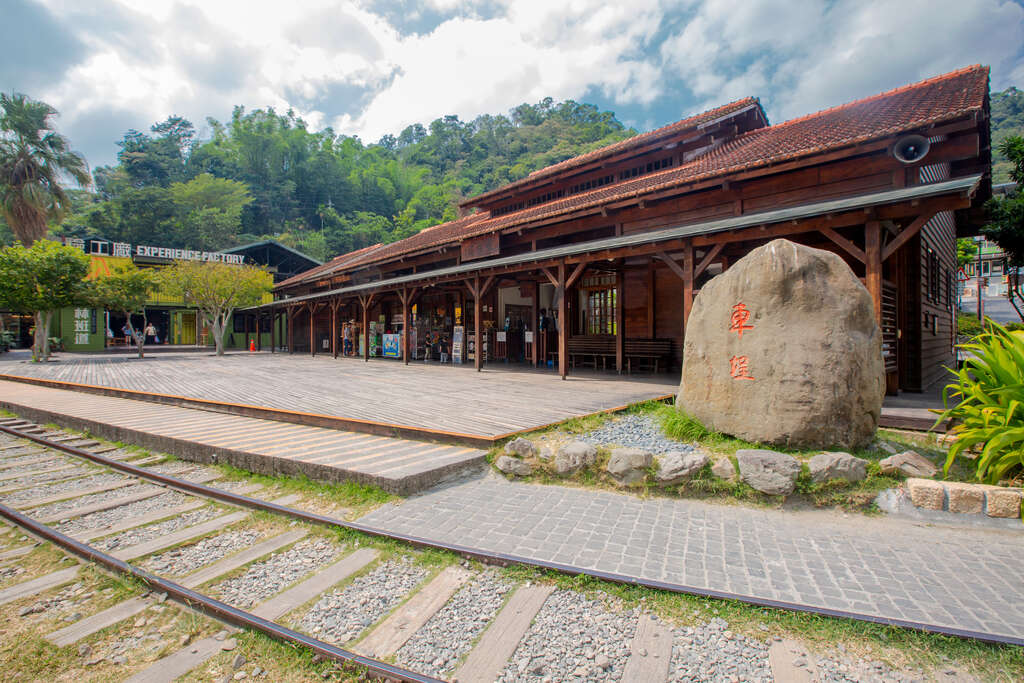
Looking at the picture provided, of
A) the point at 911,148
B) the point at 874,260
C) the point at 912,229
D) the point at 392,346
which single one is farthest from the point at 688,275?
the point at 392,346

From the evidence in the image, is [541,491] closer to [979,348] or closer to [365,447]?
[365,447]

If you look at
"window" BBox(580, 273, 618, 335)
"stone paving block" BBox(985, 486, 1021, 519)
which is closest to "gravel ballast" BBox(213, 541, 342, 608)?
"stone paving block" BBox(985, 486, 1021, 519)

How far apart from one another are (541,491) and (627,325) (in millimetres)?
8939

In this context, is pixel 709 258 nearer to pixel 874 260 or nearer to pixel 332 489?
pixel 874 260

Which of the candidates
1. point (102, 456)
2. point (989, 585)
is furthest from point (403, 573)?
point (102, 456)

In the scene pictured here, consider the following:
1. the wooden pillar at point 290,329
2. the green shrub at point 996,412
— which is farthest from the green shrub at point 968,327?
the wooden pillar at point 290,329

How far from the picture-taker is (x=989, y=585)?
2.54 m

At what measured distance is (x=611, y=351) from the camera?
1210cm

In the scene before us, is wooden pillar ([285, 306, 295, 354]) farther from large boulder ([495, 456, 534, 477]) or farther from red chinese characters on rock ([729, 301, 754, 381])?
red chinese characters on rock ([729, 301, 754, 381])

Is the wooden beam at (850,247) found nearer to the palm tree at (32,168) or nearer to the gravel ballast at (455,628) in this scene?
→ the gravel ballast at (455,628)

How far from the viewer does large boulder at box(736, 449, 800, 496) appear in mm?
3691

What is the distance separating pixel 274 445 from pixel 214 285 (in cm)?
2115

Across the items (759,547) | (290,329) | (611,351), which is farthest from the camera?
(290,329)

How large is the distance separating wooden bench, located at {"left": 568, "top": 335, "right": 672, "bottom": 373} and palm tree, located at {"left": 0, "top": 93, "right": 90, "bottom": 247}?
27.8 m
